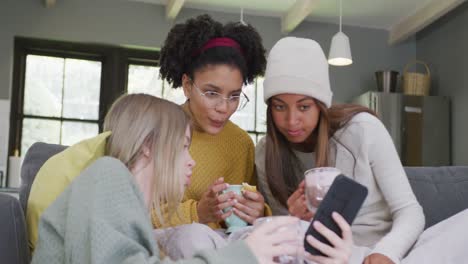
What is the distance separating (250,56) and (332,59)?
2736 millimetres

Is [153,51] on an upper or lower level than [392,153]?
upper

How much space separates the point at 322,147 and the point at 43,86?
12.8ft

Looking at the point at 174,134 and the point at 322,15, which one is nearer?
the point at 174,134

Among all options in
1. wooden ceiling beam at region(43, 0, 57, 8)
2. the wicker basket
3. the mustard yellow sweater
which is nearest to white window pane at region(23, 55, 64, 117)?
wooden ceiling beam at region(43, 0, 57, 8)

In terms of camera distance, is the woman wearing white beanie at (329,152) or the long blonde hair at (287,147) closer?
the woman wearing white beanie at (329,152)

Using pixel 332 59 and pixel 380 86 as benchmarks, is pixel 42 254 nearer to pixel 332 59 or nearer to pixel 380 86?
pixel 332 59

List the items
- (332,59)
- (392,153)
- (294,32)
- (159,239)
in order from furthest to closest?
(294,32), (332,59), (392,153), (159,239)

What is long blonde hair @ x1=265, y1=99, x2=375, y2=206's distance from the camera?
188 centimetres

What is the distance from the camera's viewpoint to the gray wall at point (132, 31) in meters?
5.11

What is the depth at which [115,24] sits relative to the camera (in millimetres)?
5328

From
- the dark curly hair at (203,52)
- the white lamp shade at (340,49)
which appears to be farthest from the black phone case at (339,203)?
the white lamp shade at (340,49)

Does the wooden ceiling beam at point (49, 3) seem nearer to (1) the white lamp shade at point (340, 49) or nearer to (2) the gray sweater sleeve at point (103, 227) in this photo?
(1) the white lamp shade at point (340, 49)

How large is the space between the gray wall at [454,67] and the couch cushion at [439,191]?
3.29 metres

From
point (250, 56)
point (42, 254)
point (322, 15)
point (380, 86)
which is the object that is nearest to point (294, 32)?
point (322, 15)
